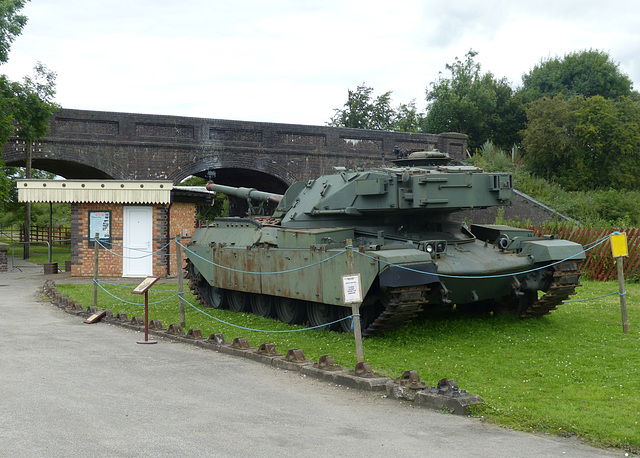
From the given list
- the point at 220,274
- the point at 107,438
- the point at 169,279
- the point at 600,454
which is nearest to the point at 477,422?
the point at 600,454

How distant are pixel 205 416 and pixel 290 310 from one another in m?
6.80

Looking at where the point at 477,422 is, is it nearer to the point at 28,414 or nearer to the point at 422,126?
the point at 28,414

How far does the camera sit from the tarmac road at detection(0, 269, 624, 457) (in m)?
5.84

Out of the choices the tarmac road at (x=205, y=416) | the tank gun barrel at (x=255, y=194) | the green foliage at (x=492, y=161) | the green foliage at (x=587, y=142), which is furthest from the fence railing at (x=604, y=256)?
the green foliage at (x=587, y=142)

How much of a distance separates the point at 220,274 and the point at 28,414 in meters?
8.51

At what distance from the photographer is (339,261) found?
10961 millimetres

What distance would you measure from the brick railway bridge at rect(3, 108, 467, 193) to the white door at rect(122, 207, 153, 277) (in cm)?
684

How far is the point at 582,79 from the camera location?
5319 cm

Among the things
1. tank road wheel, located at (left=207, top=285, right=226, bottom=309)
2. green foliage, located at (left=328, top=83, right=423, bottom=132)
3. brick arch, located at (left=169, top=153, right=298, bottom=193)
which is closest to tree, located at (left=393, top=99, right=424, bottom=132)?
green foliage, located at (left=328, top=83, right=423, bottom=132)

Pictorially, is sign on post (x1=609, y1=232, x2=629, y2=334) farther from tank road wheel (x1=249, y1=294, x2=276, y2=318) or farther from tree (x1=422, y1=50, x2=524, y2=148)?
tree (x1=422, y1=50, x2=524, y2=148)

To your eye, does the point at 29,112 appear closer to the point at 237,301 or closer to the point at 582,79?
the point at 237,301

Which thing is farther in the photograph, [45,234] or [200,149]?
[45,234]

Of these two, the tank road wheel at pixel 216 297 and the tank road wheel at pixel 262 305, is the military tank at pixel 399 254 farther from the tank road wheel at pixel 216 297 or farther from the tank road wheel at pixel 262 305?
the tank road wheel at pixel 216 297

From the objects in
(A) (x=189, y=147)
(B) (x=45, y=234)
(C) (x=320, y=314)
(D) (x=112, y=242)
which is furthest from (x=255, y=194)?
(B) (x=45, y=234)
